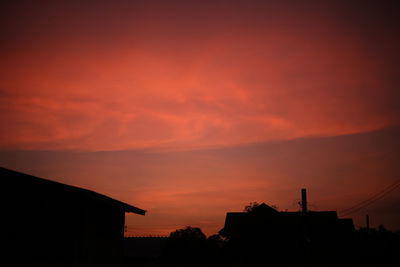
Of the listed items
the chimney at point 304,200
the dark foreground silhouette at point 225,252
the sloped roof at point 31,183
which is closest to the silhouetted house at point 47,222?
the sloped roof at point 31,183

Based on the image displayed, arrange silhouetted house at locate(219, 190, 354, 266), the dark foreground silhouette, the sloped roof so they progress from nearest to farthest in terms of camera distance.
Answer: the sloped roof
the dark foreground silhouette
silhouetted house at locate(219, 190, 354, 266)

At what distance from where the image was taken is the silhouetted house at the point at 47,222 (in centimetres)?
1259

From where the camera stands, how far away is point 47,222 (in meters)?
13.4

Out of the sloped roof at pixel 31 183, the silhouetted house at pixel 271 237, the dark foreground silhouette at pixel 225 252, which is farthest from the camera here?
the silhouetted house at pixel 271 237

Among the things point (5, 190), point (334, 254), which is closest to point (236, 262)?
point (334, 254)

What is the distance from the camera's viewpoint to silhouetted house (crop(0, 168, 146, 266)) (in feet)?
41.3

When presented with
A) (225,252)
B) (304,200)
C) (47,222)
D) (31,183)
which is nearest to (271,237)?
(304,200)

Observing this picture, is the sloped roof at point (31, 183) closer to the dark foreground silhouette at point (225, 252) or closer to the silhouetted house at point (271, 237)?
the dark foreground silhouette at point (225, 252)

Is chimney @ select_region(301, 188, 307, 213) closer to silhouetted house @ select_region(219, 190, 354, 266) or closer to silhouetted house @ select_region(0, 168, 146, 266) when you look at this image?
silhouetted house @ select_region(219, 190, 354, 266)

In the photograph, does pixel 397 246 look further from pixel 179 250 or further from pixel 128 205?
pixel 128 205

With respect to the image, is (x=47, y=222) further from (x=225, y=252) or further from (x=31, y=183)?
(x=225, y=252)

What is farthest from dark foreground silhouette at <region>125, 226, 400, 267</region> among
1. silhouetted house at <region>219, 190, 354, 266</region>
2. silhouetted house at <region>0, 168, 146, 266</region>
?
silhouetted house at <region>0, 168, 146, 266</region>

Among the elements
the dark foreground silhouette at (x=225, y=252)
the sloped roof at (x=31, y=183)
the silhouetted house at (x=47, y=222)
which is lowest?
the dark foreground silhouette at (x=225, y=252)

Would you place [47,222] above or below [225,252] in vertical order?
above
